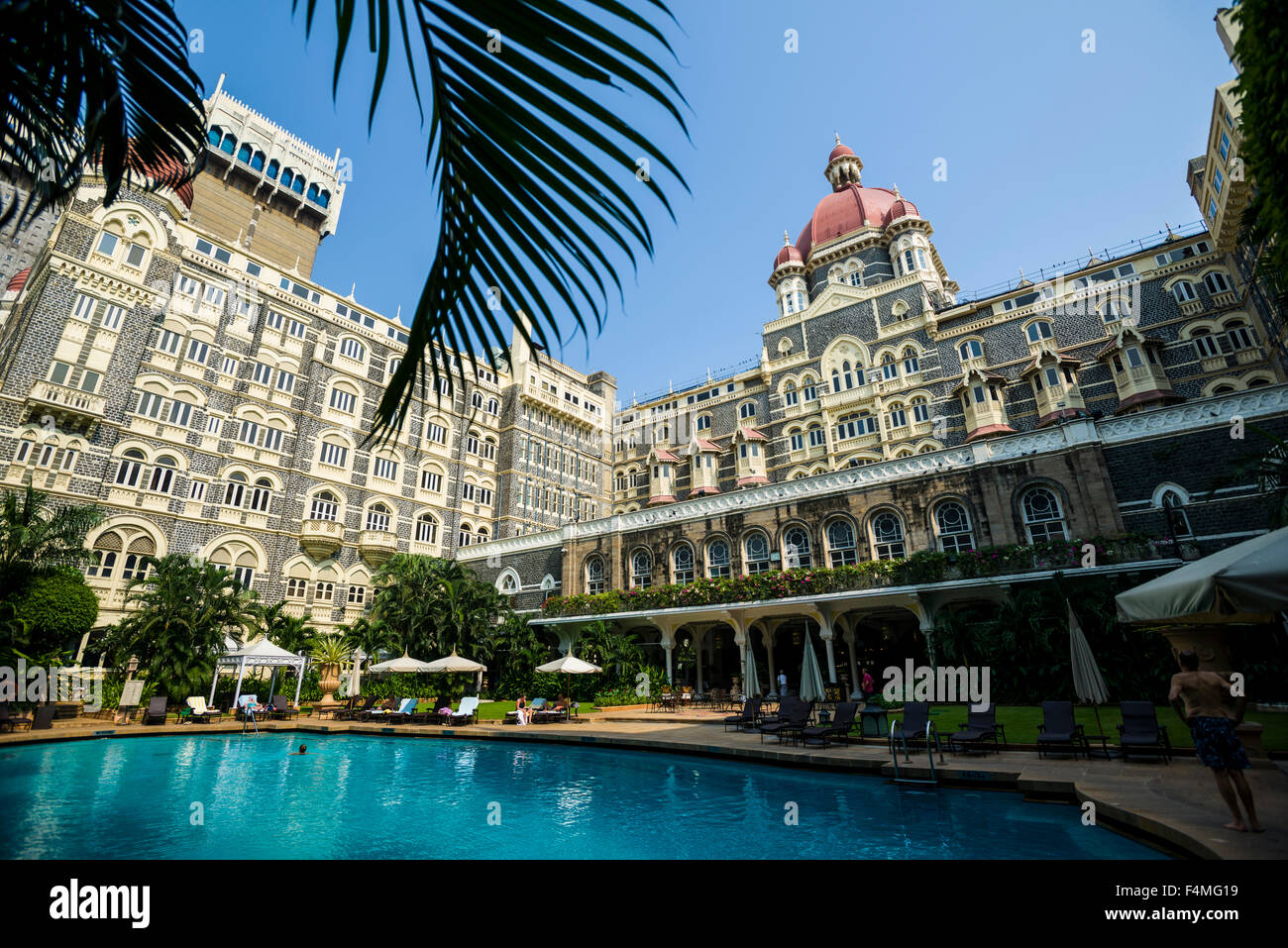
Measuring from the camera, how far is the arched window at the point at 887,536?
20594mm

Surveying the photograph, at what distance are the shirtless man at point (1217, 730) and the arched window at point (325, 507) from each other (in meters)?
31.6

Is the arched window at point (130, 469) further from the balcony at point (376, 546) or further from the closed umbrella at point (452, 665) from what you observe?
the closed umbrella at point (452, 665)

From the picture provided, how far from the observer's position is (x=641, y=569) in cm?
2630

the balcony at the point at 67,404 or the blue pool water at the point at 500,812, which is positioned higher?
the balcony at the point at 67,404

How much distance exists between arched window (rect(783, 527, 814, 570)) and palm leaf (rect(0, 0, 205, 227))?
22004 millimetres

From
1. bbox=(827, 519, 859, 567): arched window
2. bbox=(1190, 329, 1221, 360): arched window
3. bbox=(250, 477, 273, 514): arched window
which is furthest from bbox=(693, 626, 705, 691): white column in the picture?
bbox=(1190, 329, 1221, 360): arched window

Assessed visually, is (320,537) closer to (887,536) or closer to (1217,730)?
(887,536)

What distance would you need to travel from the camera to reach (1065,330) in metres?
28.9

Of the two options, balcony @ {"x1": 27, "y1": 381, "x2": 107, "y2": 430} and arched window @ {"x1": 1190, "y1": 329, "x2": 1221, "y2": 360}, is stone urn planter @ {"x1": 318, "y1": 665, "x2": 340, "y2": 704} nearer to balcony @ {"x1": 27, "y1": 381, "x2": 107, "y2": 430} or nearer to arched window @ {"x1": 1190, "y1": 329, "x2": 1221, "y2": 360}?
balcony @ {"x1": 27, "y1": 381, "x2": 107, "y2": 430}

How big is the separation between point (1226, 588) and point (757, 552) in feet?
59.9

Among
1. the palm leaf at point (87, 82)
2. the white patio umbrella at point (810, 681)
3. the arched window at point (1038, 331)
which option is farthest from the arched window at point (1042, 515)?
the palm leaf at point (87, 82)
